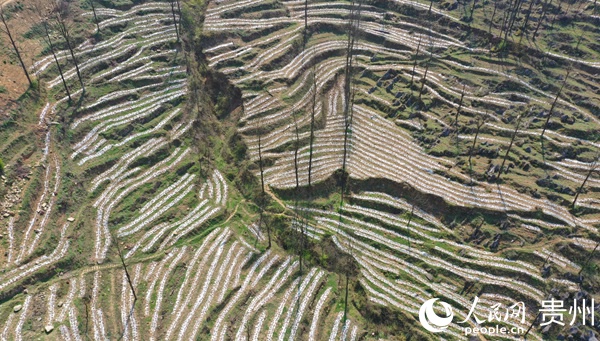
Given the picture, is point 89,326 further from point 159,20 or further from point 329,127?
point 159,20

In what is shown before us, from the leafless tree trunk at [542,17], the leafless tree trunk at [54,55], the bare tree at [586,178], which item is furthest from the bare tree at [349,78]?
the leafless tree trunk at [54,55]

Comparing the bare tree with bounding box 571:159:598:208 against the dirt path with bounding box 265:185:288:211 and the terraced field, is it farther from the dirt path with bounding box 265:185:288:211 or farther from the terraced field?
the dirt path with bounding box 265:185:288:211

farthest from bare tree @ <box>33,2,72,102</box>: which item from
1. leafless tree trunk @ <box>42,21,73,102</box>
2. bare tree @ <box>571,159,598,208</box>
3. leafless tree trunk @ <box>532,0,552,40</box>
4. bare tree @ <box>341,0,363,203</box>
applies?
leafless tree trunk @ <box>532,0,552,40</box>

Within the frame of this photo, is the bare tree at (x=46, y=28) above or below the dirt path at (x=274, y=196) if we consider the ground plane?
above

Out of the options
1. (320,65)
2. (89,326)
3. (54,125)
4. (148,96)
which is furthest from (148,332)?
(320,65)

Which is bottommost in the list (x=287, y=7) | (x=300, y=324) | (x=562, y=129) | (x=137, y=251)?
(x=300, y=324)

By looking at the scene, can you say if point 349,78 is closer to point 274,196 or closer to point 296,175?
point 296,175

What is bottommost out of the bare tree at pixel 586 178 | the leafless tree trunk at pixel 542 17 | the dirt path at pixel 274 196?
the dirt path at pixel 274 196

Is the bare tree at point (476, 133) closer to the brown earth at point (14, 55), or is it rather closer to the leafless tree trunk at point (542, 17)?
the leafless tree trunk at point (542, 17)
